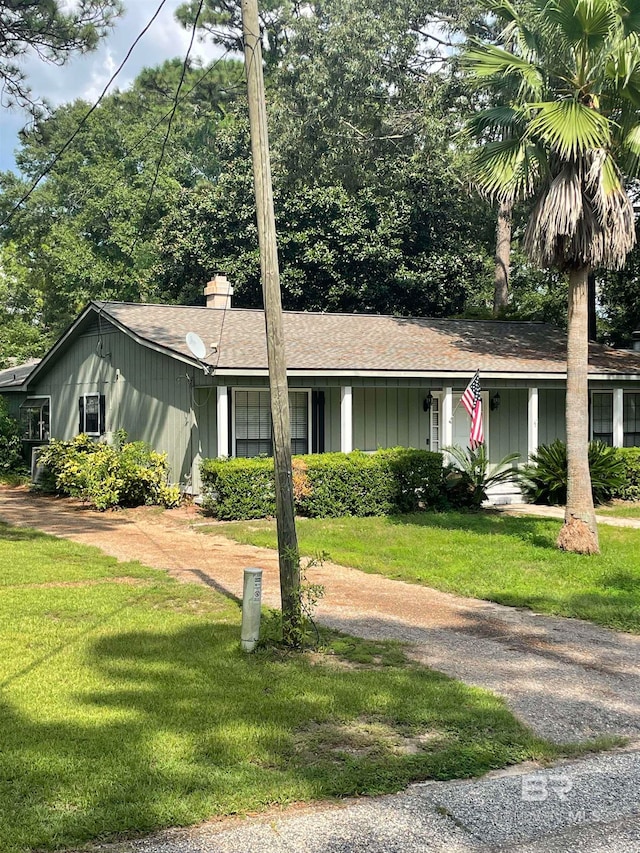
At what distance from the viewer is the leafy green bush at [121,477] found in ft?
54.6

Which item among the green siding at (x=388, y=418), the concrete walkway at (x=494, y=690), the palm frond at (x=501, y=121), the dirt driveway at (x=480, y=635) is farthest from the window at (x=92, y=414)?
the palm frond at (x=501, y=121)

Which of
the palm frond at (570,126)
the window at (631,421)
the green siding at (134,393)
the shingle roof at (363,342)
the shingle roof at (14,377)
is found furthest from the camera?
the shingle roof at (14,377)

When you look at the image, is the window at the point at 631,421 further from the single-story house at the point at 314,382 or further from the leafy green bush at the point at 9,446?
the leafy green bush at the point at 9,446

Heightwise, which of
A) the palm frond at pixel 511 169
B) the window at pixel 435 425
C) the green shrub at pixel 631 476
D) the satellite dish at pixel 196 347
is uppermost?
the palm frond at pixel 511 169

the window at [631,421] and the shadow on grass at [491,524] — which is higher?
the window at [631,421]

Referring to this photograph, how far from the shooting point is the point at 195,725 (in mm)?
5121

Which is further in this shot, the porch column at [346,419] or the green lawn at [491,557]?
the porch column at [346,419]

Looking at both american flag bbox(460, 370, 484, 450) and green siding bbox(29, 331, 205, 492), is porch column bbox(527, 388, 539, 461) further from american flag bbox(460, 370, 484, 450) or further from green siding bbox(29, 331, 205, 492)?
green siding bbox(29, 331, 205, 492)

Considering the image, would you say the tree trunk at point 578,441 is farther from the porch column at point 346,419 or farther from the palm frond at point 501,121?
the porch column at point 346,419

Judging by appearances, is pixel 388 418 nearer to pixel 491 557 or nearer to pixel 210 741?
pixel 491 557

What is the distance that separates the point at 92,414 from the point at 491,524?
10.8 meters

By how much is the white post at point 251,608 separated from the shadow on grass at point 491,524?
6.49m

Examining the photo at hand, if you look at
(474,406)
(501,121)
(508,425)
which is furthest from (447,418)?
(501,121)

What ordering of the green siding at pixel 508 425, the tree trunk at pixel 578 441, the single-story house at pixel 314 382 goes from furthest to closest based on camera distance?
the green siding at pixel 508 425 → the single-story house at pixel 314 382 → the tree trunk at pixel 578 441
